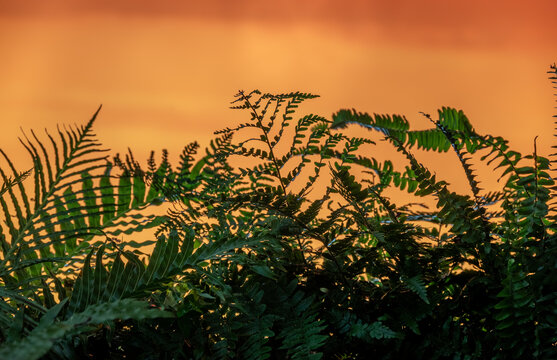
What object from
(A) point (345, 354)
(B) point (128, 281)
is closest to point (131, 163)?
(B) point (128, 281)

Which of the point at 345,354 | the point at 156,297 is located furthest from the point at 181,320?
the point at 345,354

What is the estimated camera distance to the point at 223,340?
36cm

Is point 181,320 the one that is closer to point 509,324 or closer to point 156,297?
point 156,297

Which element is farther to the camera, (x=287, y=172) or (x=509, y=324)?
(x=287, y=172)

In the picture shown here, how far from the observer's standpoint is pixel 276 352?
0.38 m

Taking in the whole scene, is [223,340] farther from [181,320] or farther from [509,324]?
[509,324]

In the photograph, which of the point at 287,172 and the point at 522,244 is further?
the point at 287,172

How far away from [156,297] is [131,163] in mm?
113

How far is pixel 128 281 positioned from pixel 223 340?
8 cm

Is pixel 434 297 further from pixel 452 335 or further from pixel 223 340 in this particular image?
pixel 223 340

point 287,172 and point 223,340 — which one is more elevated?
point 287,172

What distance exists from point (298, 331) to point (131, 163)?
0.19 m

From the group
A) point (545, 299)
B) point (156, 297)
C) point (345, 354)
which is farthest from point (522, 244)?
point (156, 297)

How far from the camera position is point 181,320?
37 centimetres
